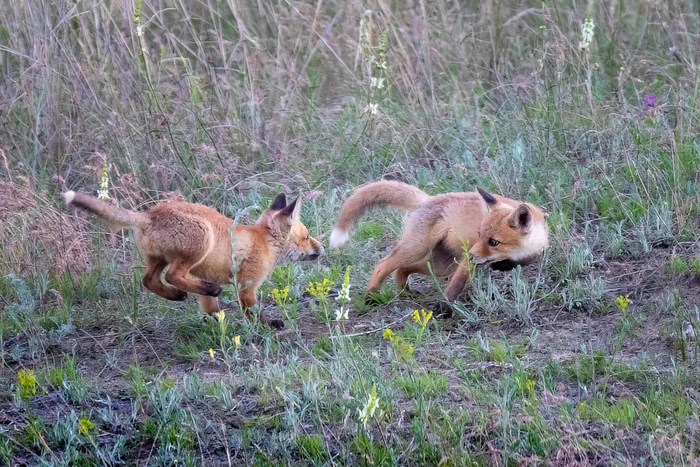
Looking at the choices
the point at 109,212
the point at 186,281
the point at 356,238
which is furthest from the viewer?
the point at 356,238

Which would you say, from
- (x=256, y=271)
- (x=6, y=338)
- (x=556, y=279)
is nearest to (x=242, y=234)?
(x=256, y=271)

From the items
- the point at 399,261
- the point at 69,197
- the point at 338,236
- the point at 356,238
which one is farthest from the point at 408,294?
the point at 69,197

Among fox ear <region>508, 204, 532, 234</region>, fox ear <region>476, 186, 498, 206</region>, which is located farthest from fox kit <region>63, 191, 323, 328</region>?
fox ear <region>508, 204, 532, 234</region>

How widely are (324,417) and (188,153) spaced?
13.6 feet

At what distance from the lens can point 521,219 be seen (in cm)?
590

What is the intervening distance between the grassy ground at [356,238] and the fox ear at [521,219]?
0.34 meters

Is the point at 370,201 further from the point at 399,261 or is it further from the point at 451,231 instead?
the point at 451,231

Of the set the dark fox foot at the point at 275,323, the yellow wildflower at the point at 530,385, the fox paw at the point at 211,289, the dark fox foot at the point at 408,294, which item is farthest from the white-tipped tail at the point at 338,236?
the yellow wildflower at the point at 530,385

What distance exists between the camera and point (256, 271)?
5.91 meters

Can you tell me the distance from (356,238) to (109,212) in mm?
2547

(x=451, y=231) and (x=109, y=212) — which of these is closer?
(x=109, y=212)

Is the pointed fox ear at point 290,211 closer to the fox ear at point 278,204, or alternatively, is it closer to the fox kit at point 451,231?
the fox ear at point 278,204

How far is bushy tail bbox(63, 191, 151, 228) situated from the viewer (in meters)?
5.20

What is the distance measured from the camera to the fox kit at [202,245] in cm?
549
